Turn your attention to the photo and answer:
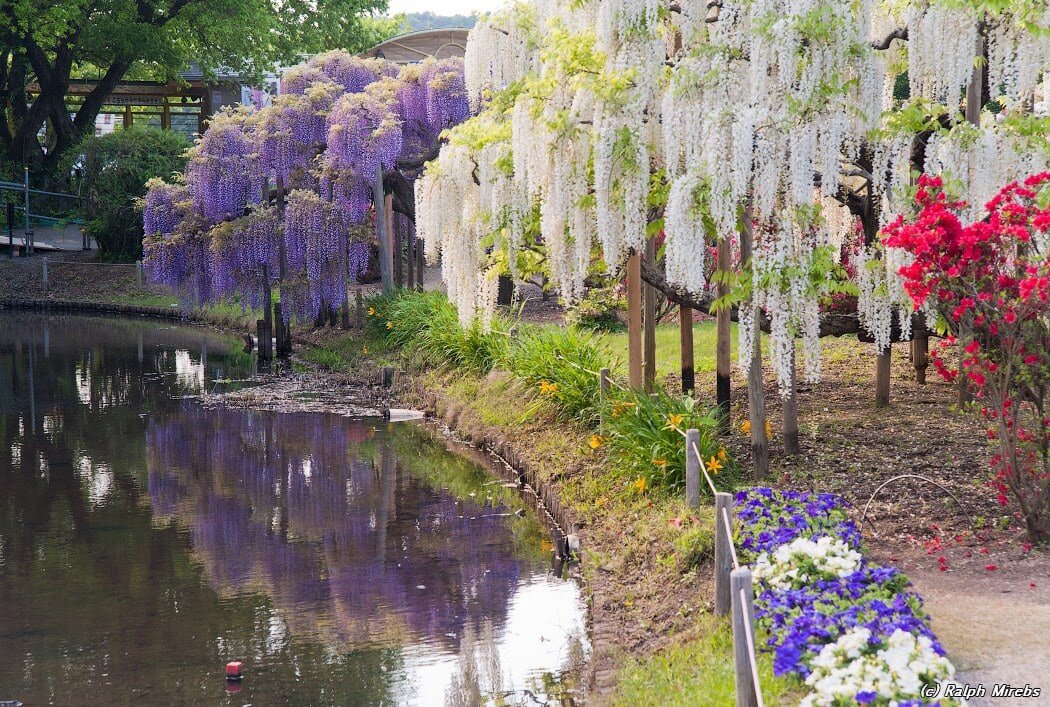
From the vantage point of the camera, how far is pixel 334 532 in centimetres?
966

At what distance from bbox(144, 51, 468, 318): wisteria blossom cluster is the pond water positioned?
192 inches

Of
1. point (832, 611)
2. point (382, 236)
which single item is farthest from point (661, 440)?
point (382, 236)

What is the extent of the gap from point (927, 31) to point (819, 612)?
505cm

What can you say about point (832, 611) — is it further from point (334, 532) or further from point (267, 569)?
point (334, 532)

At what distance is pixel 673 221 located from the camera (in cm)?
771

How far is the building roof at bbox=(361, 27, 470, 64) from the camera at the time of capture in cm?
2900

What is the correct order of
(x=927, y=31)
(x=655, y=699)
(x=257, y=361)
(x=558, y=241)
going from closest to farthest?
(x=655, y=699) < (x=927, y=31) < (x=558, y=241) < (x=257, y=361)

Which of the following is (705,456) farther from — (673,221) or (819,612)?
(819,612)

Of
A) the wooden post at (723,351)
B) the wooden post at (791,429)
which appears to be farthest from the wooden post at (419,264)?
the wooden post at (791,429)

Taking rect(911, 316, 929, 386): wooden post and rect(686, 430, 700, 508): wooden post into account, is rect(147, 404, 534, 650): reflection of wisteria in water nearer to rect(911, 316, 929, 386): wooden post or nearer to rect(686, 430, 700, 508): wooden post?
rect(686, 430, 700, 508): wooden post

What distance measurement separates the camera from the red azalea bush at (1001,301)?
20.3 feet

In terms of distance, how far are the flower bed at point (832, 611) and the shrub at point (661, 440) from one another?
149 cm

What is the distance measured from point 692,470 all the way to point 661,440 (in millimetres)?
1140

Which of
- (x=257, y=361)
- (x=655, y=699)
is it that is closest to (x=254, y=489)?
(x=655, y=699)
